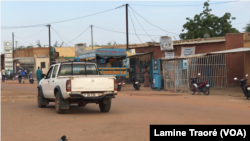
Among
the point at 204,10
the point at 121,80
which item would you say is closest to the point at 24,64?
the point at 204,10

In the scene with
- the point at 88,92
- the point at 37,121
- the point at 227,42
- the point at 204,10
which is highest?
the point at 204,10

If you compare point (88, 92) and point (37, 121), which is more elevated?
point (88, 92)

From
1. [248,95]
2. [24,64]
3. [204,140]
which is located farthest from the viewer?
[24,64]

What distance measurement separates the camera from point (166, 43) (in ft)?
99.8

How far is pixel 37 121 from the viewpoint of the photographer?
31.4ft

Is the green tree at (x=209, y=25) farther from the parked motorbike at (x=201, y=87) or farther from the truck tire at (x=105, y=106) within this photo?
the truck tire at (x=105, y=106)

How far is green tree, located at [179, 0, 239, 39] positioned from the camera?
4041cm

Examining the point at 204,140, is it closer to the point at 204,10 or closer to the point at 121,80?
the point at 121,80

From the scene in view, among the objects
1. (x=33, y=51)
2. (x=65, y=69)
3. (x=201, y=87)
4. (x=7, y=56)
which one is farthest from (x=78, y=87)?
(x=7, y=56)

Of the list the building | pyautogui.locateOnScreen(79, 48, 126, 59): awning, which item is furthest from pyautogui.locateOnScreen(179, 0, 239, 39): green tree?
the building

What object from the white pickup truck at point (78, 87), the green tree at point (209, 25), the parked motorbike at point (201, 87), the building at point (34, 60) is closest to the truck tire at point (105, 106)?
the white pickup truck at point (78, 87)

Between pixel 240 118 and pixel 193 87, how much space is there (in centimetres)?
999

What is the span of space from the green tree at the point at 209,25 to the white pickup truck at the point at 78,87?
30107 millimetres

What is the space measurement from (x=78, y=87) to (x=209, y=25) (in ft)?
110
